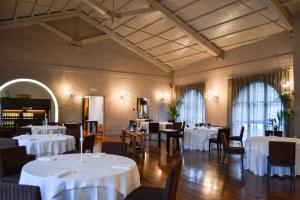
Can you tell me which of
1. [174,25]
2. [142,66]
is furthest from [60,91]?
[174,25]

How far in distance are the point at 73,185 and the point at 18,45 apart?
1041cm

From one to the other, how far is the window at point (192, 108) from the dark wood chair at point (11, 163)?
32.6 ft

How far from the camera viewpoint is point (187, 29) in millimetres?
9984

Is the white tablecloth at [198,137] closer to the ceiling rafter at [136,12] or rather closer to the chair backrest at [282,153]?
the chair backrest at [282,153]

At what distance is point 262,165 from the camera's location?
5832 mm

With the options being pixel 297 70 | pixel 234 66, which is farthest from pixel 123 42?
pixel 297 70

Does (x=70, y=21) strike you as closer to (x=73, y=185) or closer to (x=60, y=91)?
(x=60, y=91)

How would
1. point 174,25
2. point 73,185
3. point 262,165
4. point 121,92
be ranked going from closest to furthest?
1. point 73,185
2. point 262,165
3. point 174,25
4. point 121,92

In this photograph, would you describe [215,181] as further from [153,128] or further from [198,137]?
[153,128]

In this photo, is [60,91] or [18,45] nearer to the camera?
[18,45]

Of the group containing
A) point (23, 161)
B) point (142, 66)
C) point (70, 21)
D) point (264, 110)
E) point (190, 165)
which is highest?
point (70, 21)

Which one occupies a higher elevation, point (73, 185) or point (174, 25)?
point (174, 25)

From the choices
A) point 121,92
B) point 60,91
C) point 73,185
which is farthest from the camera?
point 121,92

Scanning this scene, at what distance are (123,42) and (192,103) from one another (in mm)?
4614
